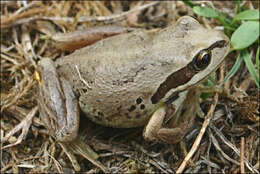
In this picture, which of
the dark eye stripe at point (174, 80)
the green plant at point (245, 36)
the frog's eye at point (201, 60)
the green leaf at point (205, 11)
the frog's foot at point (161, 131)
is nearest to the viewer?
the frog's eye at point (201, 60)

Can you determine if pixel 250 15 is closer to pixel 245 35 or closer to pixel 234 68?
pixel 245 35

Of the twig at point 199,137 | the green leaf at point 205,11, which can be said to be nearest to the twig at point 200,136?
the twig at point 199,137

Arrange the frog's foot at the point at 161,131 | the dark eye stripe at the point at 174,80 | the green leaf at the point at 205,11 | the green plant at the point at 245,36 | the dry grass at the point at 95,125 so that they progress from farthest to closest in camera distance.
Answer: the green leaf at the point at 205,11, the green plant at the point at 245,36, the dry grass at the point at 95,125, the frog's foot at the point at 161,131, the dark eye stripe at the point at 174,80

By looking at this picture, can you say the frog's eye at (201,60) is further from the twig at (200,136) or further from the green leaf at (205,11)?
the green leaf at (205,11)

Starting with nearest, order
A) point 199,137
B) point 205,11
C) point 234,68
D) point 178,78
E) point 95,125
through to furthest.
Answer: point 178,78, point 199,137, point 234,68, point 205,11, point 95,125

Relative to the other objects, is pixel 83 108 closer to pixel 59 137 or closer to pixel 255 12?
pixel 59 137

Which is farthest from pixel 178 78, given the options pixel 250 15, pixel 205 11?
pixel 250 15

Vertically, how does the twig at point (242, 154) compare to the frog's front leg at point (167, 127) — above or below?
below

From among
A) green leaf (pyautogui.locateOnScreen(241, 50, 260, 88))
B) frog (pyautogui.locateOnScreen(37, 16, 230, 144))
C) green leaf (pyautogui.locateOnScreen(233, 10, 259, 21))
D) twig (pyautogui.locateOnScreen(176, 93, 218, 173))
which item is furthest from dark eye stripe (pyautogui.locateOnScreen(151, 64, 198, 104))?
green leaf (pyautogui.locateOnScreen(233, 10, 259, 21))

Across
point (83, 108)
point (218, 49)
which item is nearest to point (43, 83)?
point (83, 108)
